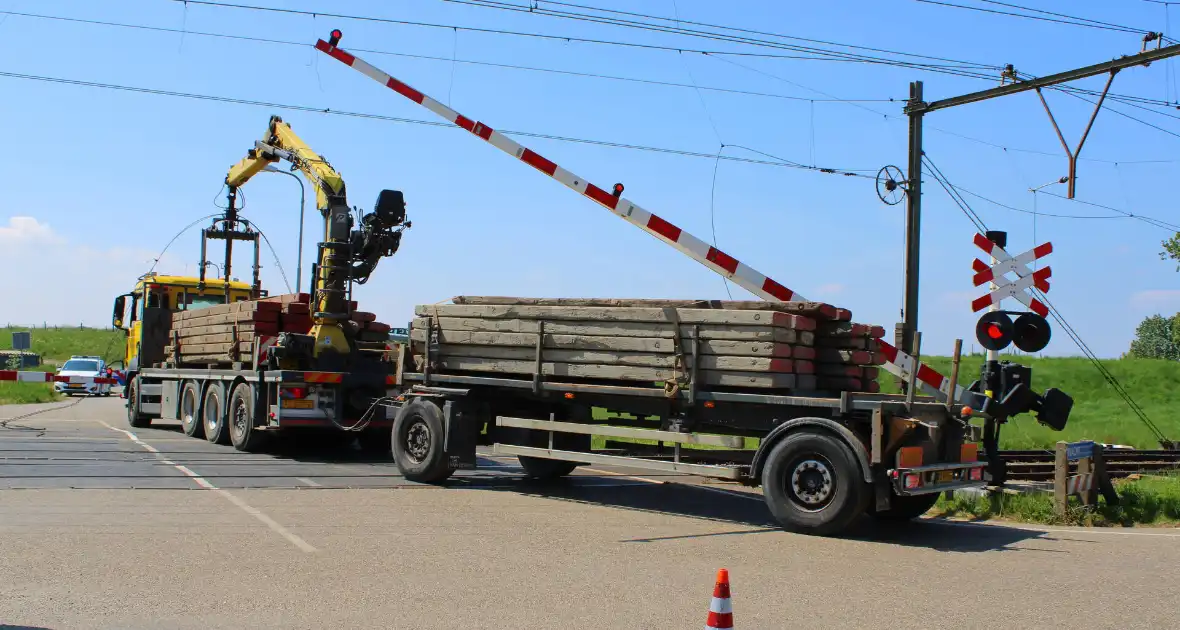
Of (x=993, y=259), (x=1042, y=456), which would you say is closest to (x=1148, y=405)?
(x=1042, y=456)

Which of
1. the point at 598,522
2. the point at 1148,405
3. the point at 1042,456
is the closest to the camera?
the point at 598,522

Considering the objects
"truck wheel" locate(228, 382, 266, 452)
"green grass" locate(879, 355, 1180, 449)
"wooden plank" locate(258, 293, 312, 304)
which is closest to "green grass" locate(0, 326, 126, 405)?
"truck wheel" locate(228, 382, 266, 452)

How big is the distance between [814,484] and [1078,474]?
3315 millimetres

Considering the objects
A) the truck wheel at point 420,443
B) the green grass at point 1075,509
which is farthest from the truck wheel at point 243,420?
the green grass at point 1075,509

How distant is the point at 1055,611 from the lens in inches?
266

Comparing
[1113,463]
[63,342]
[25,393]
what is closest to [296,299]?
[1113,463]

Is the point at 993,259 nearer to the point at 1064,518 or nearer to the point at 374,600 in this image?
the point at 1064,518

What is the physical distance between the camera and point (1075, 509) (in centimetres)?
1107

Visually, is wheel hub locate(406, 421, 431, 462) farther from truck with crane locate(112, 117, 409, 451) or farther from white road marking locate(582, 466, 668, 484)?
white road marking locate(582, 466, 668, 484)

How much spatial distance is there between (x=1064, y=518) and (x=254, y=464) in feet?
33.6

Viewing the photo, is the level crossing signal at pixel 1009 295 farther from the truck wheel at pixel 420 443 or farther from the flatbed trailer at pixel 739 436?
the truck wheel at pixel 420 443

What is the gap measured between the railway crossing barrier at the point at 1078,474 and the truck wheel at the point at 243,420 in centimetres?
1116

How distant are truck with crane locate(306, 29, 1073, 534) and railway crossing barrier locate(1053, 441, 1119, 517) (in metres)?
0.85

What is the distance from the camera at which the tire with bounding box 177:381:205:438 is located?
62.6 feet
